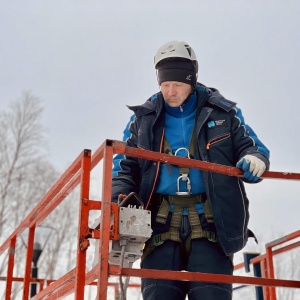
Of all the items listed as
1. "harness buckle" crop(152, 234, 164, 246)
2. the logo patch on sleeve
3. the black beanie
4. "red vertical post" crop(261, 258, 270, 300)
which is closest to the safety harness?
"harness buckle" crop(152, 234, 164, 246)

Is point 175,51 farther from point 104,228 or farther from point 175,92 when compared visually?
point 104,228

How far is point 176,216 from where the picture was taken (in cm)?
324

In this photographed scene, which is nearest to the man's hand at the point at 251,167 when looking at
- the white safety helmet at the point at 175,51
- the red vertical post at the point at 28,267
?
the white safety helmet at the point at 175,51

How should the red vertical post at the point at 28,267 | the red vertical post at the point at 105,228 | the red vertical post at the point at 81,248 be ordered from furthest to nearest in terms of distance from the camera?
the red vertical post at the point at 28,267
the red vertical post at the point at 81,248
the red vertical post at the point at 105,228

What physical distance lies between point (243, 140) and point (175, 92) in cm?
54

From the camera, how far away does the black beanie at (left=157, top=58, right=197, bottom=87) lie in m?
3.50

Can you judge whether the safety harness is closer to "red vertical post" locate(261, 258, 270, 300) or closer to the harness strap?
the harness strap

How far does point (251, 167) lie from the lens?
3010 millimetres

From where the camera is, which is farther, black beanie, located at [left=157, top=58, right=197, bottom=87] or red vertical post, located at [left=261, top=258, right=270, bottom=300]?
red vertical post, located at [left=261, top=258, right=270, bottom=300]

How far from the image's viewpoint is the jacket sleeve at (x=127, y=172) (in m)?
3.31

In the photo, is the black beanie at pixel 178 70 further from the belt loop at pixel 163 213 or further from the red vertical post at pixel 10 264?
the red vertical post at pixel 10 264

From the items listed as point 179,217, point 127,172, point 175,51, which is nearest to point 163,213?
point 179,217

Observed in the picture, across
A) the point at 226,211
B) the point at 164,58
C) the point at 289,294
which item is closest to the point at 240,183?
the point at 226,211

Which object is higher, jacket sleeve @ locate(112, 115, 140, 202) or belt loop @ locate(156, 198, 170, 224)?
jacket sleeve @ locate(112, 115, 140, 202)
